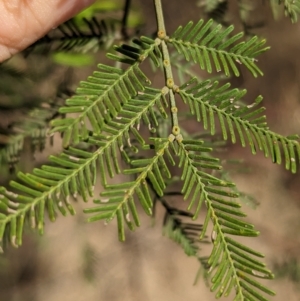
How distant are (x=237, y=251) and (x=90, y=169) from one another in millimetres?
180

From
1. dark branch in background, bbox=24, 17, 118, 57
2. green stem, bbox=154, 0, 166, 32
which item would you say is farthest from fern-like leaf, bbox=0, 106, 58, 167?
green stem, bbox=154, 0, 166, 32

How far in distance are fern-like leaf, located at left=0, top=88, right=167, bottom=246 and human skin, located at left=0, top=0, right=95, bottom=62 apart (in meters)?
0.29

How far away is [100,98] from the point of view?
418 millimetres

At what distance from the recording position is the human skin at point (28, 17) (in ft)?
2.06

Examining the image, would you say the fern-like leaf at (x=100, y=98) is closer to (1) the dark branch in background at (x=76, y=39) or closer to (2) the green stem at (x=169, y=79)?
(2) the green stem at (x=169, y=79)

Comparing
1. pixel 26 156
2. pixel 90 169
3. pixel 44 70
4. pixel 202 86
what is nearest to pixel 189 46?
pixel 202 86

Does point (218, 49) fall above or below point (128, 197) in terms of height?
above

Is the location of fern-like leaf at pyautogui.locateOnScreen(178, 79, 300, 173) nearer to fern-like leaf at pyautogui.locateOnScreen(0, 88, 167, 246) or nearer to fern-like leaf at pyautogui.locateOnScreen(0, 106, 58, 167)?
fern-like leaf at pyautogui.locateOnScreen(0, 88, 167, 246)

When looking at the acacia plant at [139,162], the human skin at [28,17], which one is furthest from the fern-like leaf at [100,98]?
the human skin at [28,17]

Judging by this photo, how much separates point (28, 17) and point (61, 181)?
1.23 feet

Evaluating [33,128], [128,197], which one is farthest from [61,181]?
[33,128]

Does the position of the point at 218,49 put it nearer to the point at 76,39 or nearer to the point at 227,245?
the point at 227,245

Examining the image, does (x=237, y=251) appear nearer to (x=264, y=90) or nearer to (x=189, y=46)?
(x=189, y=46)

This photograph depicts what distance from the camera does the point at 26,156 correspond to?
47.2 inches
